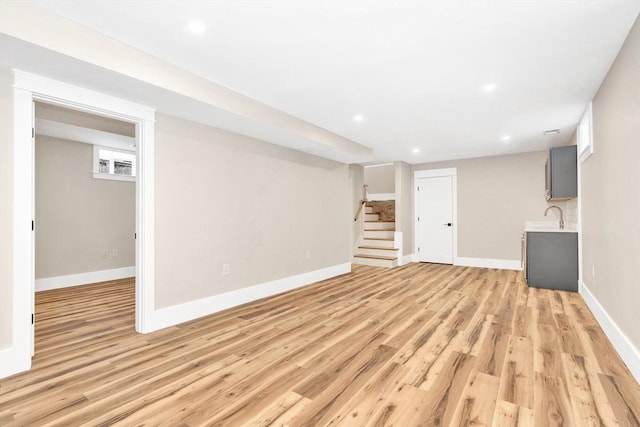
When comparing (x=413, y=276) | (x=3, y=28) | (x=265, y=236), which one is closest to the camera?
(x=3, y=28)

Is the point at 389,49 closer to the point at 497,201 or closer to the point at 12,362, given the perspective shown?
the point at 12,362

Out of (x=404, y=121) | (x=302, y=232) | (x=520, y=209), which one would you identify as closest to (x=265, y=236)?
(x=302, y=232)

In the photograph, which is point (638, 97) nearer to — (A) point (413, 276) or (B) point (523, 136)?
(B) point (523, 136)

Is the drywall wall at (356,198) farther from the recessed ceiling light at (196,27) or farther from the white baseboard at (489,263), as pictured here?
the recessed ceiling light at (196,27)

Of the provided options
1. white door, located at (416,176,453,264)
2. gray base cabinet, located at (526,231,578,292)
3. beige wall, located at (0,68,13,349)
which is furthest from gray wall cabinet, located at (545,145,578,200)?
beige wall, located at (0,68,13,349)

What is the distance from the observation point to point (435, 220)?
7.15 m

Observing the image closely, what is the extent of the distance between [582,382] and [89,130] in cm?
608

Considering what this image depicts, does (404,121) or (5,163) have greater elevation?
(404,121)

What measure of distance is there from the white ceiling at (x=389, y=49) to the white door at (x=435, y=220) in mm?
3217

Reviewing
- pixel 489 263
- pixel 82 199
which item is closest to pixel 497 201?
pixel 489 263

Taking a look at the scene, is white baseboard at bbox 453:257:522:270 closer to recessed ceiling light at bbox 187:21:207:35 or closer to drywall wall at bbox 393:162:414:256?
drywall wall at bbox 393:162:414:256

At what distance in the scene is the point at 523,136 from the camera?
489 cm

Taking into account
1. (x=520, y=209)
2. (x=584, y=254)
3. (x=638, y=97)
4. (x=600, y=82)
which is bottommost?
(x=584, y=254)

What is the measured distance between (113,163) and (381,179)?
6.84m
